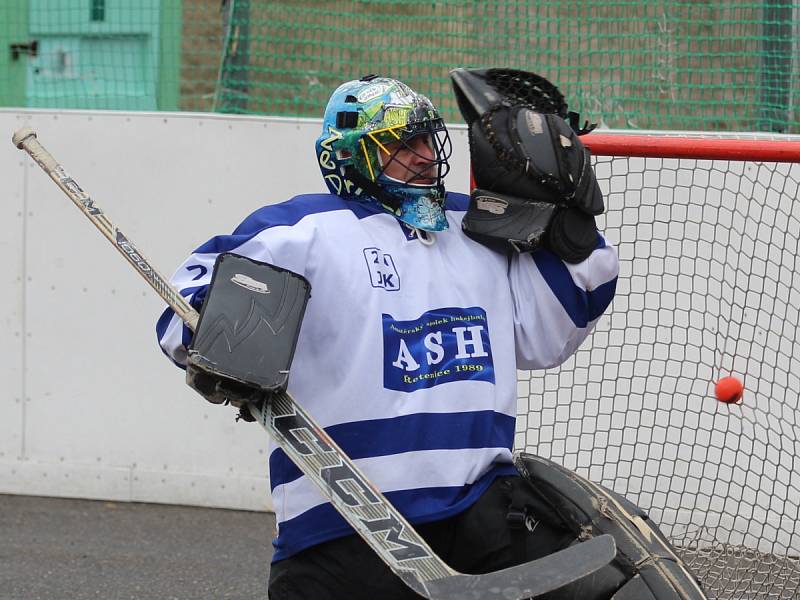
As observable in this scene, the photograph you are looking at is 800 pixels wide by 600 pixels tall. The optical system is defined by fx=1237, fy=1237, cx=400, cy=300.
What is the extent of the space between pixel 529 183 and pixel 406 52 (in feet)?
8.09

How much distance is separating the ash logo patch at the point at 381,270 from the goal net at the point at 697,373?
149 centimetres

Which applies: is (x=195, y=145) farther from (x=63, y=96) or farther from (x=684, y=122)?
(x=684, y=122)

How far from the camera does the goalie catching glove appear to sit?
276cm

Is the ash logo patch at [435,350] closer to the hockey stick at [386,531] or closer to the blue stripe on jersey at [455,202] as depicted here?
the hockey stick at [386,531]

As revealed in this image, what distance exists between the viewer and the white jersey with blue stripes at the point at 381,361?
8.25 ft

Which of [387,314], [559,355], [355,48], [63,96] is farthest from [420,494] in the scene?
[63,96]

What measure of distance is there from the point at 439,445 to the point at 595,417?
173 centimetres

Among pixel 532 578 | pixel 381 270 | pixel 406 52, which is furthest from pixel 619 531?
pixel 406 52

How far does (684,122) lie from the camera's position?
495 centimetres

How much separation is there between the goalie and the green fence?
2234 millimetres

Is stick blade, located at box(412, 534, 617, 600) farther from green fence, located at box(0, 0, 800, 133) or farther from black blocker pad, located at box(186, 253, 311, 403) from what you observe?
green fence, located at box(0, 0, 800, 133)

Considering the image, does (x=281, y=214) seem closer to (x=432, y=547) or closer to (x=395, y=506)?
(x=395, y=506)

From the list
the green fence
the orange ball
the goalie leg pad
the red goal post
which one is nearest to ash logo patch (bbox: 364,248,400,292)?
the goalie leg pad

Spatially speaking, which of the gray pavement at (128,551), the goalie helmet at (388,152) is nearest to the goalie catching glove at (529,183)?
the goalie helmet at (388,152)
